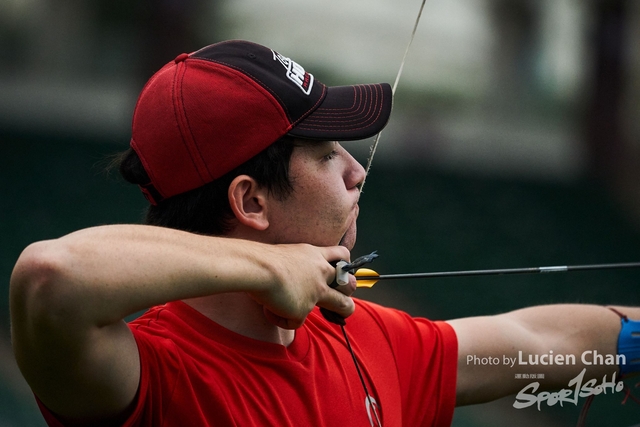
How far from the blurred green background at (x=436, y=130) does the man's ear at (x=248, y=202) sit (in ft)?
11.1

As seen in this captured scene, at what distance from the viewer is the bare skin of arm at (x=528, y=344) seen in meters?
1.74

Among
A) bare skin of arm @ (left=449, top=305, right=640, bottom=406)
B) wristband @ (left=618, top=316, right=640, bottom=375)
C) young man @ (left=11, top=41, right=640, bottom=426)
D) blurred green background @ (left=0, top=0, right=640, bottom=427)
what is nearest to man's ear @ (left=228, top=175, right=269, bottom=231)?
young man @ (left=11, top=41, right=640, bottom=426)

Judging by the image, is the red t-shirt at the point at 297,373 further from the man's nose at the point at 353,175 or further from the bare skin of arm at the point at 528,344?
the man's nose at the point at 353,175

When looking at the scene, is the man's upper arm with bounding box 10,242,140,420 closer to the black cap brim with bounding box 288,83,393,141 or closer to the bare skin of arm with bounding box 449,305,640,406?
the black cap brim with bounding box 288,83,393,141

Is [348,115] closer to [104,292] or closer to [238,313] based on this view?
[238,313]

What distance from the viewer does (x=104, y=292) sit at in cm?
110

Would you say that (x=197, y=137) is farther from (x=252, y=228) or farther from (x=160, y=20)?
(x=160, y=20)

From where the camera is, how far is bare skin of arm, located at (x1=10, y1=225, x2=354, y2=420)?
3.54ft

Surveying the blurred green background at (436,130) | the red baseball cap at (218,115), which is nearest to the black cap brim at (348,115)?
the red baseball cap at (218,115)

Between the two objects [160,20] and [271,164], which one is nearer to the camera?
[271,164]

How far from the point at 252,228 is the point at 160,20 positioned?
14.1ft

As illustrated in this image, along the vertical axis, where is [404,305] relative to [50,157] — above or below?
below

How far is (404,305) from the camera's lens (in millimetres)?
5465

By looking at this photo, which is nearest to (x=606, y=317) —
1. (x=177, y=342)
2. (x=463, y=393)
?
(x=463, y=393)
